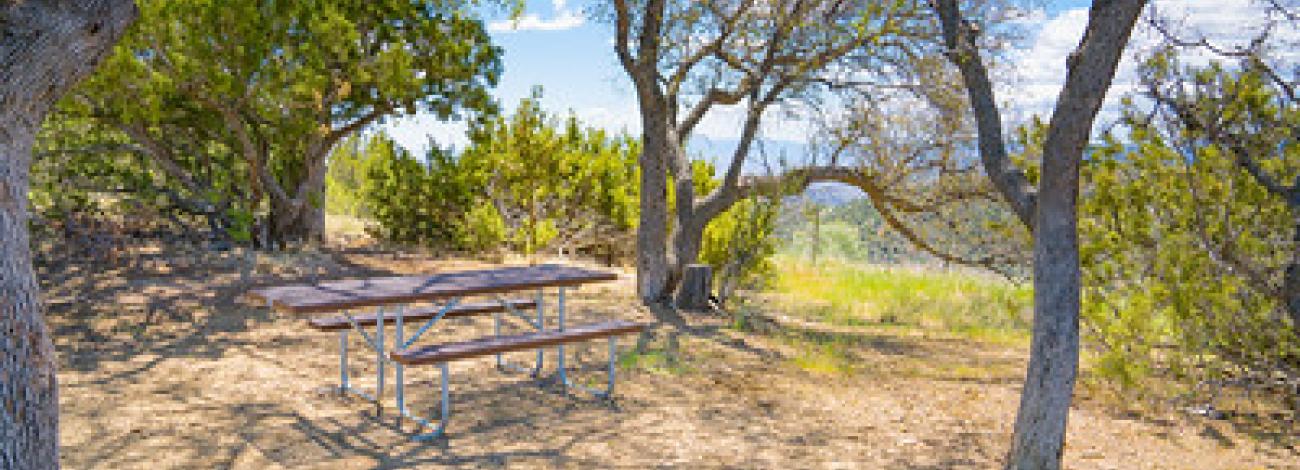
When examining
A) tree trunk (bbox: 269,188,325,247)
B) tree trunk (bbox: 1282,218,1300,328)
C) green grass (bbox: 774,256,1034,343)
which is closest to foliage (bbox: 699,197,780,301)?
green grass (bbox: 774,256,1034,343)

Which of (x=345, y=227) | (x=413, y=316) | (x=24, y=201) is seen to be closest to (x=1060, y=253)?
(x=413, y=316)

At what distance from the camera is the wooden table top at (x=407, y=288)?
4.29 m

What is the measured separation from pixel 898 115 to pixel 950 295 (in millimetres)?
4833

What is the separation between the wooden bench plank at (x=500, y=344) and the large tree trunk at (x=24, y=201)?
160cm

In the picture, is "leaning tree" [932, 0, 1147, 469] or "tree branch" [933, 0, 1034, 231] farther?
"tree branch" [933, 0, 1034, 231]

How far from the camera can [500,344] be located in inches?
185

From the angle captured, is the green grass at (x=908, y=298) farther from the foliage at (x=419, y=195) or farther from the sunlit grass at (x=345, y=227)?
the sunlit grass at (x=345, y=227)

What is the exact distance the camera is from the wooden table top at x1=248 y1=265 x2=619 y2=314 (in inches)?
169

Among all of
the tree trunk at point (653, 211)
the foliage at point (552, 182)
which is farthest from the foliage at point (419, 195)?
the tree trunk at point (653, 211)

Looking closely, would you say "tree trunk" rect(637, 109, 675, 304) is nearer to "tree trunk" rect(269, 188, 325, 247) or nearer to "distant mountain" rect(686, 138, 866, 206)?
"distant mountain" rect(686, 138, 866, 206)

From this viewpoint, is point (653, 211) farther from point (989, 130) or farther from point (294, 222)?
point (294, 222)

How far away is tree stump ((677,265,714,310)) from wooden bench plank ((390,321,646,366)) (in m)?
3.06

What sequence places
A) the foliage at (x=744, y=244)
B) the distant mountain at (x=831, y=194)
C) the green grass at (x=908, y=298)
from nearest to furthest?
the distant mountain at (x=831, y=194)
the foliage at (x=744, y=244)
the green grass at (x=908, y=298)

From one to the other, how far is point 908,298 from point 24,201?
10.3 m
